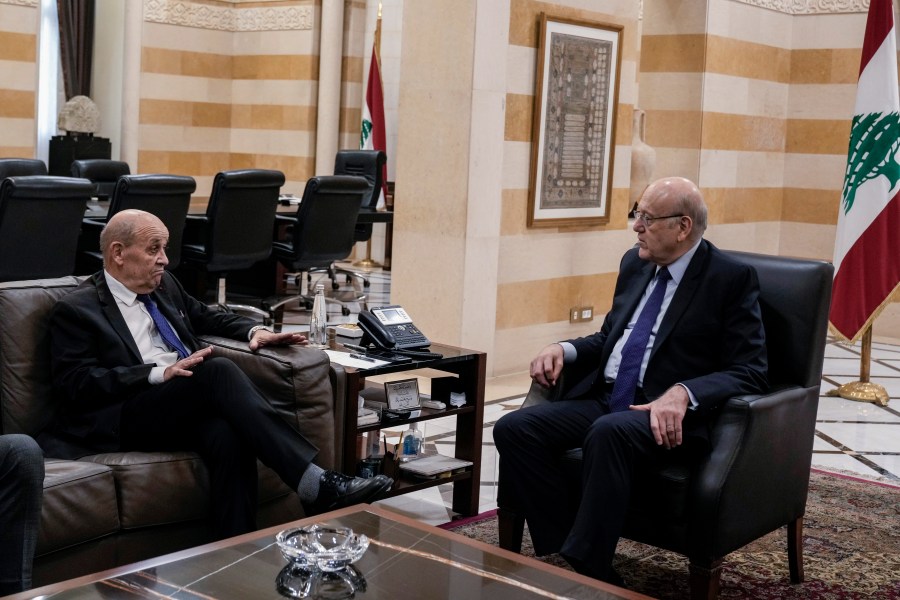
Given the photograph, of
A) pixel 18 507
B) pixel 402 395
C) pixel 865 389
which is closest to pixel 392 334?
pixel 402 395

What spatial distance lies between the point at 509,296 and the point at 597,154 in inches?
50.5

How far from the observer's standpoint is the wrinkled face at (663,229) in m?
3.74

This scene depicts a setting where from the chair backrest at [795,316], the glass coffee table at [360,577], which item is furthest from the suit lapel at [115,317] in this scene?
the chair backrest at [795,316]

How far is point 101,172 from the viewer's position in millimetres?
9781

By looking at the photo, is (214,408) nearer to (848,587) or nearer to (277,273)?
(848,587)

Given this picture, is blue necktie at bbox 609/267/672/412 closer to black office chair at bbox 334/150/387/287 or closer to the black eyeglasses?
the black eyeglasses

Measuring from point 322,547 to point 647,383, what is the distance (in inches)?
57.9

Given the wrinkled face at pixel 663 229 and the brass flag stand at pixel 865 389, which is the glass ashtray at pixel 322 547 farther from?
the brass flag stand at pixel 865 389

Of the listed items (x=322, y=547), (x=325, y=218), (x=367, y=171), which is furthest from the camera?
(x=367, y=171)

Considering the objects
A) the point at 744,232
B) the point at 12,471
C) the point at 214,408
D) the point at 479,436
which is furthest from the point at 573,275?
the point at 12,471

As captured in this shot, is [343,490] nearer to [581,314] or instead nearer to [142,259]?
[142,259]

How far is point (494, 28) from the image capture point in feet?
22.3

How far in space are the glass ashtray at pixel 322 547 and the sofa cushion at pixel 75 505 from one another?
0.74 metres

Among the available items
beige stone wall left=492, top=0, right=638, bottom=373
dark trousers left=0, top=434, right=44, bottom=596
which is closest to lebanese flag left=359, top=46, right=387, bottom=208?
beige stone wall left=492, top=0, right=638, bottom=373
